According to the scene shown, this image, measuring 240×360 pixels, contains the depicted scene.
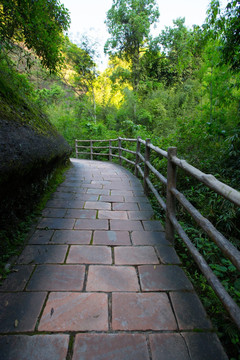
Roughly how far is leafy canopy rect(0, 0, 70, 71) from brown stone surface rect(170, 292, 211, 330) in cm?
397

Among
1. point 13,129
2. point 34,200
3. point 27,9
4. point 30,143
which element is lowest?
point 34,200

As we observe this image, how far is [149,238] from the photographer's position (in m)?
2.15

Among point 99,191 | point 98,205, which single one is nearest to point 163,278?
point 98,205

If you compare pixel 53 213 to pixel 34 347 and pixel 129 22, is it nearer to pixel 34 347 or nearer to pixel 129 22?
pixel 34 347

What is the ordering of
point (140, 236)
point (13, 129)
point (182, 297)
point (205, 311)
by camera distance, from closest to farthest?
point (205, 311) → point (182, 297) → point (13, 129) → point (140, 236)

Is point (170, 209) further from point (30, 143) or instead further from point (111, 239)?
point (30, 143)

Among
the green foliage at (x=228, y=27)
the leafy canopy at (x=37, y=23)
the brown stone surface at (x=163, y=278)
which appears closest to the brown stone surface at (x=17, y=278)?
the brown stone surface at (x=163, y=278)

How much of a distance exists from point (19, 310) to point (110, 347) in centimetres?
61

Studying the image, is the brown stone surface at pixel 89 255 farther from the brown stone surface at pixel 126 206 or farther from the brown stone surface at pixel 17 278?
the brown stone surface at pixel 126 206

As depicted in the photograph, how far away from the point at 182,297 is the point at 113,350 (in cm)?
59

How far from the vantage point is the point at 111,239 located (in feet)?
6.91

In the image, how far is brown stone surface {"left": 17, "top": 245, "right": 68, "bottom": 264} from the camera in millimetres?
1709

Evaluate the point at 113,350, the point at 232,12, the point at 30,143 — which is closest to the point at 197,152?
the point at 232,12

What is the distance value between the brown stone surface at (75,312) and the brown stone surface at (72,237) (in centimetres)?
65
